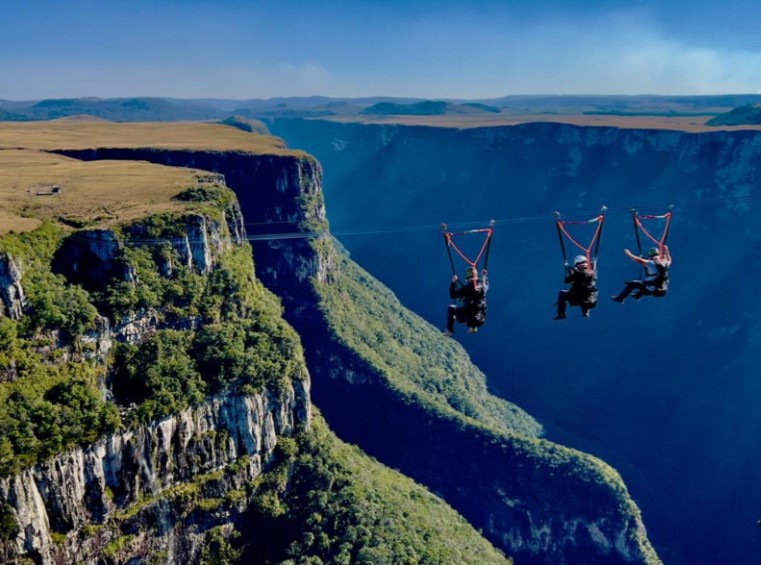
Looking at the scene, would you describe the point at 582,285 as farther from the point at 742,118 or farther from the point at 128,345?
the point at 742,118

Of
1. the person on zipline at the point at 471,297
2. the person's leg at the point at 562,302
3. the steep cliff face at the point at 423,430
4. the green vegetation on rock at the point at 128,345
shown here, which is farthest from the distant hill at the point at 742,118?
the person on zipline at the point at 471,297

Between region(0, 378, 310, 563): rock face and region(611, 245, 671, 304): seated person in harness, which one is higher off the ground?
region(611, 245, 671, 304): seated person in harness

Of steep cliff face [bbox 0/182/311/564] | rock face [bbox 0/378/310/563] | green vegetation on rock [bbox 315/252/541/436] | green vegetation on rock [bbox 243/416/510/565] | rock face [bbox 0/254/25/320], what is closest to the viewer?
rock face [bbox 0/378/310/563]

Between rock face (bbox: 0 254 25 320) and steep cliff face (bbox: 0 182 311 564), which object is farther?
rock face (bbox: 0 254 25 320)

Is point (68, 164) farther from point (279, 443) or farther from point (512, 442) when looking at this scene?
point (512, 442)

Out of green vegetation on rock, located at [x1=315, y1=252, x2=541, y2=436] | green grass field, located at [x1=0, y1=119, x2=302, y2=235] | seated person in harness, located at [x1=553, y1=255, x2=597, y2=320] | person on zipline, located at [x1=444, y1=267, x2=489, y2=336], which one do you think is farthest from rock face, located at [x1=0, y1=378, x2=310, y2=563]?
Result: green vegetation on rock, located at [x1=315, y1=252, x2=541, y2=436]

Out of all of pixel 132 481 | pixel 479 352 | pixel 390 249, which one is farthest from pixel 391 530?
pixel 390 249

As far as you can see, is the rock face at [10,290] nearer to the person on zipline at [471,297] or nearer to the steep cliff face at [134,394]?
the steep cliff face at [134,394]

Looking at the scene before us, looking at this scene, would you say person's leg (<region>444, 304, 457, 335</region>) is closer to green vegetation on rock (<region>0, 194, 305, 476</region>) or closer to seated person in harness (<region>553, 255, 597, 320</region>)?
seated person in harness (<region>553, 255, 597, 320</region>)
